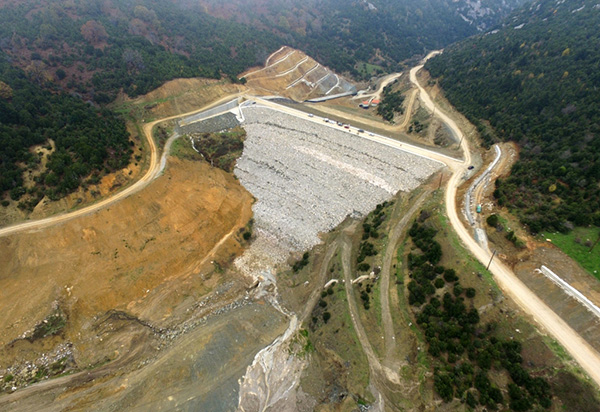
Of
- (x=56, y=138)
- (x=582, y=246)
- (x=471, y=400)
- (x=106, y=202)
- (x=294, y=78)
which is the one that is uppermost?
(x=582, y=246)

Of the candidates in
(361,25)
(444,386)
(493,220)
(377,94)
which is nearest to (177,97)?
(377,94)

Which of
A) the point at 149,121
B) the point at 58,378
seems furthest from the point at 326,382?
the point at 149,121

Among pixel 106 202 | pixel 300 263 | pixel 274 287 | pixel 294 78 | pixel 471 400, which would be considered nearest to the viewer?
pixel 471 400

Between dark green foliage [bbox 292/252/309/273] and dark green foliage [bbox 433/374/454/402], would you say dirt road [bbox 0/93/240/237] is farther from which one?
dark green foliage [bbox 433/374/454/402]

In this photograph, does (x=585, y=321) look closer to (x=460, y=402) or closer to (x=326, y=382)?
(x=460, y=402)

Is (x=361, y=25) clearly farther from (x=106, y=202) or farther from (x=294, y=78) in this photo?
(x=106, y=202)

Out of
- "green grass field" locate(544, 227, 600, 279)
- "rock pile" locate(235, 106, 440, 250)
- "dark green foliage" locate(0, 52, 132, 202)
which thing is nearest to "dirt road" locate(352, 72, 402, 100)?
"rock pile" locate(235, 106, 440, 250)
